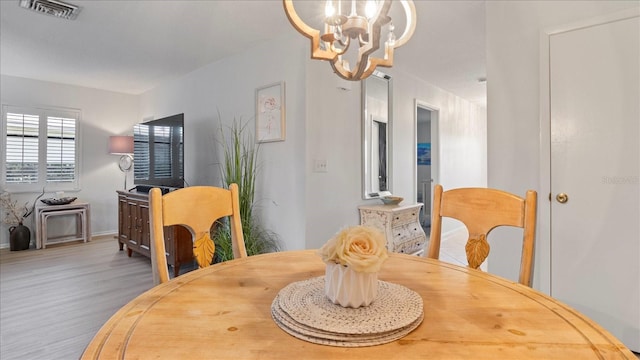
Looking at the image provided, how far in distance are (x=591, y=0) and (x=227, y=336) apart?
2.58 m

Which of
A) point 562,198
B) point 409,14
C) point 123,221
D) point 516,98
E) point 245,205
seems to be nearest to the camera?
point 409,14

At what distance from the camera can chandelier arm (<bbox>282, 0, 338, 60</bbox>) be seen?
1333 millimetres

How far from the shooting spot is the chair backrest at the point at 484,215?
1.16 m

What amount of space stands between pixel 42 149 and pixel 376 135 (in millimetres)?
4702

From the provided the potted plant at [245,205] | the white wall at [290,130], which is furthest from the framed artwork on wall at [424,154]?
the potted plant at [245,205]

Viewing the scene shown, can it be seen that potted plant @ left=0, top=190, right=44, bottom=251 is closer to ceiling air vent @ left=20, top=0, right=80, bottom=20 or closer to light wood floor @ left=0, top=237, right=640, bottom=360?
light wood floor @ left=0, top=237, right=640, bottom=360

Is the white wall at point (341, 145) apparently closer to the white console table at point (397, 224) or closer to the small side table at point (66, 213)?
the white console table at point (397, 224)

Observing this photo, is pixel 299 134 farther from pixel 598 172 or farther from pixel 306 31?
pixel 598 172

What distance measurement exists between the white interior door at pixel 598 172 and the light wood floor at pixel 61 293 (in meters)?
2.97

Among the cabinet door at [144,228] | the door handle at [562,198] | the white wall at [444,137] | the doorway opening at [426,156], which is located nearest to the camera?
the door handle at [562,198]

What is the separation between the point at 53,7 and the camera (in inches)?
97.8

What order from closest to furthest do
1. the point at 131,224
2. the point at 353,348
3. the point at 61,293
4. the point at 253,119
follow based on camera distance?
the point at 353,348 → the point at 61,293 → the point at 253,119 → the point at 131,224

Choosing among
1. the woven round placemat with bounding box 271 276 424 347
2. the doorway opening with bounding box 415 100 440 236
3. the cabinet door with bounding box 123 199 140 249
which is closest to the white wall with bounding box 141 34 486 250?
the doorway opening with bounding box 415 100 440 236

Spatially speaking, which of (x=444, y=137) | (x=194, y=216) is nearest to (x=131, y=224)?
(x=194, y=216)
